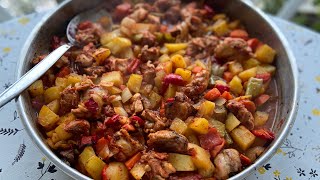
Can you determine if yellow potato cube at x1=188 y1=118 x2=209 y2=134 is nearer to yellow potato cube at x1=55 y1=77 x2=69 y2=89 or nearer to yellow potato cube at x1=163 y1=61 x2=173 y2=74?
yellow potato cube at x1=163 y1=61 x2=173 y2=74

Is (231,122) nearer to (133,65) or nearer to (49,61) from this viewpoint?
(133,65)

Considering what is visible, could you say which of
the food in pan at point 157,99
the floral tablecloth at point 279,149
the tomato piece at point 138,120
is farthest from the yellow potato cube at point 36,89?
the tomato piece at point 138,120

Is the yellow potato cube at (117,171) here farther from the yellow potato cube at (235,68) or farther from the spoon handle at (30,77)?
the yellow potato cube at (235,68)

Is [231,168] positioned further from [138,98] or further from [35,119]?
[35,119]

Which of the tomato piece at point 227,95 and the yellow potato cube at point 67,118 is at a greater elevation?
the tomato piece at point 227,95

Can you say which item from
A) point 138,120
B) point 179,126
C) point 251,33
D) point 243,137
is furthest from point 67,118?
point 251,33

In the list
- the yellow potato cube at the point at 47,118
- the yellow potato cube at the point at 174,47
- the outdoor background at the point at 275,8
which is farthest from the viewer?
the outdoor background at the point at 275,8
